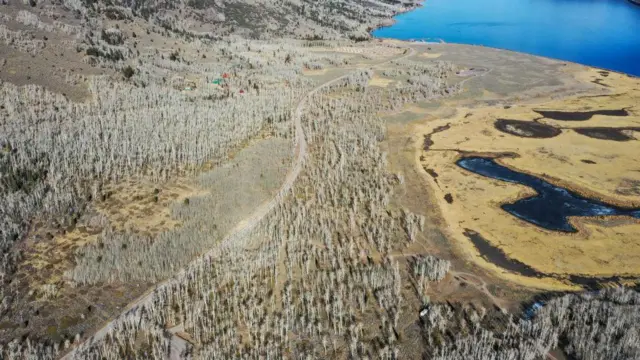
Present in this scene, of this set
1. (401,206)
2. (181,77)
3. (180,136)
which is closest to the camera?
(401,206)

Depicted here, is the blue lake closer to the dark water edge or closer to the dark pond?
the dark pond

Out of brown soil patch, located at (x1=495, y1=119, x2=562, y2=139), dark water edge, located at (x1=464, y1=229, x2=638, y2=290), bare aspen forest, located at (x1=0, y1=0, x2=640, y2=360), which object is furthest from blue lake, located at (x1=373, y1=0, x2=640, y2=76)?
dark water edge, located at (x1=464, y1=229, x2=638, y2=290)

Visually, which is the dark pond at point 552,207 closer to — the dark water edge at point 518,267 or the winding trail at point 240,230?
the dark water edge at point 518,267

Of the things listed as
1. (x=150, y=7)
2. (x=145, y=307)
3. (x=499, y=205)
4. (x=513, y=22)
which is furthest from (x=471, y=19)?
(x=145, y=307)

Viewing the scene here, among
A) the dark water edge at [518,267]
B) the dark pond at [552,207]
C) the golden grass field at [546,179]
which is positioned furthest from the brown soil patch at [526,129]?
the dark water edge at [518,267]

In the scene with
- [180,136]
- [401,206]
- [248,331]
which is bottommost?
[248,331]

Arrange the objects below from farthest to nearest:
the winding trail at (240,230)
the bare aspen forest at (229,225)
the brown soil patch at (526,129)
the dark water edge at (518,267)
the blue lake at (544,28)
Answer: the blue lake at (544,28)
the brown soil patch at (526,129)
the dark water edge at (518,267)
the bare aspen forest at (229,225)
the winding trail at (240,230)

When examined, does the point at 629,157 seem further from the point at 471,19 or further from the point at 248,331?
the point at 471,19
